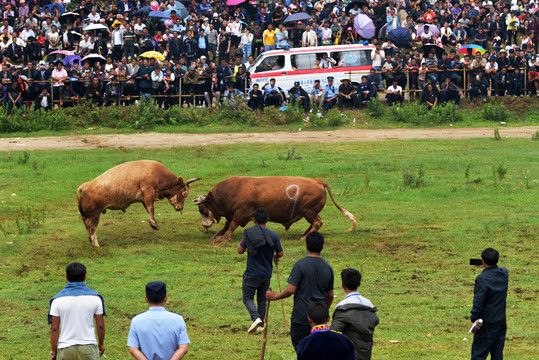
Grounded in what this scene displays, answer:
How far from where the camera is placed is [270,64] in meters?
35.8

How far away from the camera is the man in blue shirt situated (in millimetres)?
11750

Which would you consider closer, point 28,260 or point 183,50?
point 28,260

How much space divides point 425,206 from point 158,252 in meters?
7.55

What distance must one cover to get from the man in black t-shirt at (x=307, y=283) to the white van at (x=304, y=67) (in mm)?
26254

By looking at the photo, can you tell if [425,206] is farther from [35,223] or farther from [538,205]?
[35,223]

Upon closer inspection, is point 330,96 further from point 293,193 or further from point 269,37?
point 293,193

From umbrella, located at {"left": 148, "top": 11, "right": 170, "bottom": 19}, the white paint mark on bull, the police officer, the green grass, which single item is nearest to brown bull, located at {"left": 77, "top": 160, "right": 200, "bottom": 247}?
the white paint mark on bull

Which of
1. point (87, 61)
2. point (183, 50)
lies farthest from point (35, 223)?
point (183, 50)

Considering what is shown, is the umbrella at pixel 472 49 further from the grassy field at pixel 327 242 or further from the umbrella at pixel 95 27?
the umbrella at pixel 95 27

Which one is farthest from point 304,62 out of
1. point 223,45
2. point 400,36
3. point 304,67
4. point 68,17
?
point 68,17

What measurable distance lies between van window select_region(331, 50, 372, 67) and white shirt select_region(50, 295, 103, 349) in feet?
93.8

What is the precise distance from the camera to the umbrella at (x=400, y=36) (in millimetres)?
39656

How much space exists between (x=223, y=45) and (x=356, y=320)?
31.4 metres

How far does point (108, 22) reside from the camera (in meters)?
40.1
